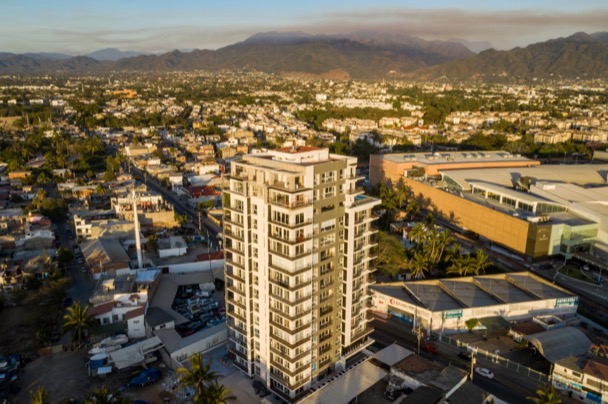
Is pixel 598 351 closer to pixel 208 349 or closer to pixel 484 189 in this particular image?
pixel 208 349

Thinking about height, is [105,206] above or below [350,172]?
below

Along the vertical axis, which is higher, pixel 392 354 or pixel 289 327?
pixel 289 327

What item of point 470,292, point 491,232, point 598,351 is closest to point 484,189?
point 491,232

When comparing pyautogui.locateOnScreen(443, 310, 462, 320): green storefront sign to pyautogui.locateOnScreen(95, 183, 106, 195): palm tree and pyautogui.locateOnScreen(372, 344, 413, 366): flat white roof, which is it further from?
pyautogui.locateOnScreen(95, 183, 106, 195): palm tree

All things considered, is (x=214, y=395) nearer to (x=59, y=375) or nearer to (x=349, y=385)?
(x=349, y=385)

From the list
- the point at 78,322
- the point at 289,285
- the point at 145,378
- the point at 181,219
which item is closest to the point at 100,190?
the point at 181,219

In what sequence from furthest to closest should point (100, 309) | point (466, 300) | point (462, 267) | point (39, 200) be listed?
1. point (39, 200)
2. point (462, 267)
3. point (466, 300)
4. point (100, 309)
